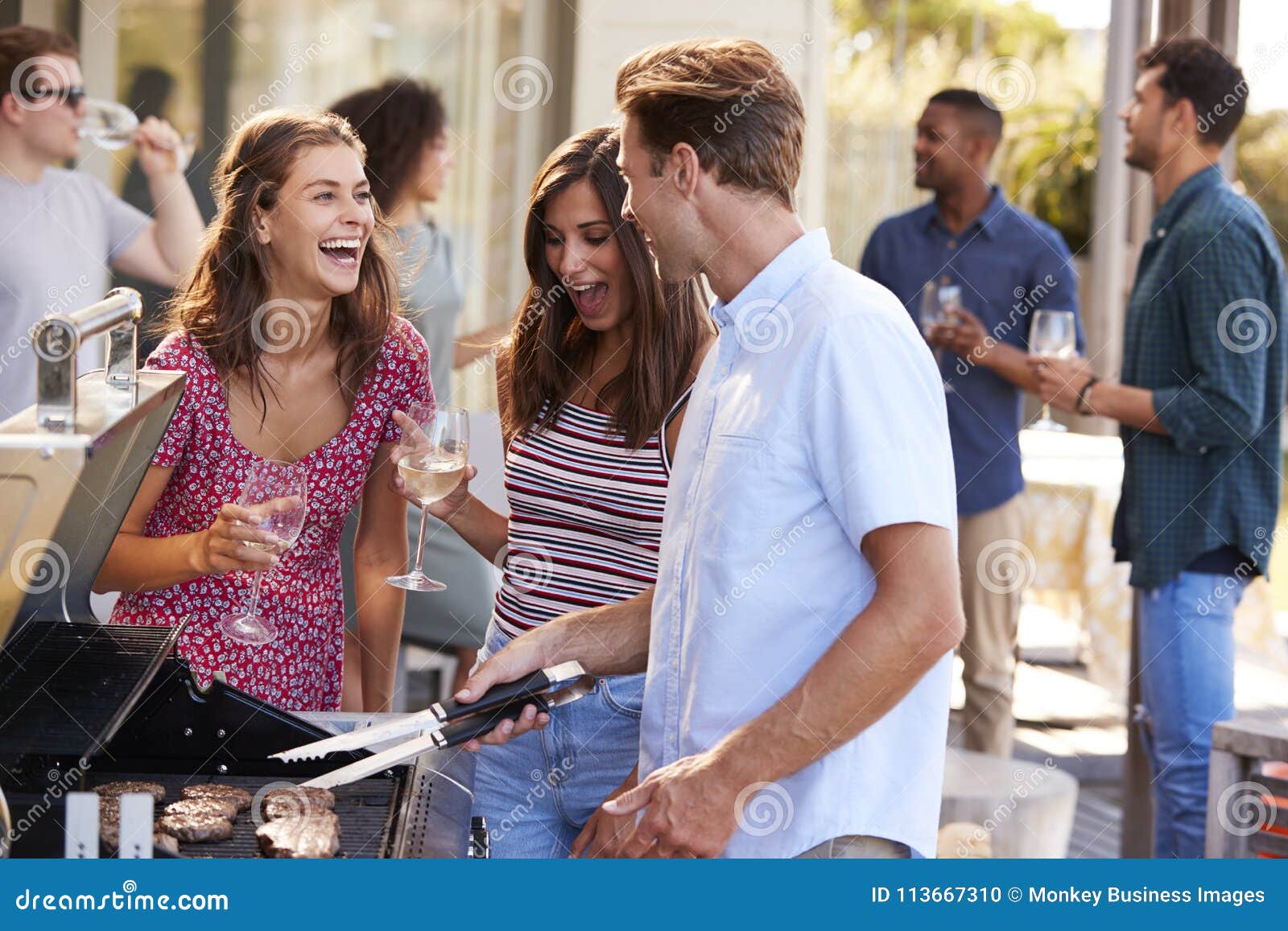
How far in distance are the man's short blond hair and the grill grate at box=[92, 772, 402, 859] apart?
80 cm

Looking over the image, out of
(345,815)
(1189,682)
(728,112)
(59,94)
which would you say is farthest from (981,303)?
(345,815)

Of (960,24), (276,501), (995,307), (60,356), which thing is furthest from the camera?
(960,24)

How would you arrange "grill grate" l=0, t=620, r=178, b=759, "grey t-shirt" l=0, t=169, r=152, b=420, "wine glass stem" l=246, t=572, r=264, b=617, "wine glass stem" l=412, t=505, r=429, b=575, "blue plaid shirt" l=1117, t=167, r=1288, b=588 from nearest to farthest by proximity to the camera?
"grill grate" l=0, t=620, r=178, b=759 → "wine glass stem" l=246, t=572, r=264, b=617 → "wine glass stem" l=412, t=505, r=429, b=575 → "blue plaid shirt" l=1117, t=167, r=1288, b=588 → "grey t-shirt" l=0, t=169, r=152, b=420

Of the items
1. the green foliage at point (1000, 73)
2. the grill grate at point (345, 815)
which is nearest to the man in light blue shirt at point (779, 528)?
the grill grate at point (345, 815)

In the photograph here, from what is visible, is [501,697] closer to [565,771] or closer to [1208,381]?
[565,771]

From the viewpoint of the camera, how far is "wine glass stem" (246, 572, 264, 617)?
197 cm

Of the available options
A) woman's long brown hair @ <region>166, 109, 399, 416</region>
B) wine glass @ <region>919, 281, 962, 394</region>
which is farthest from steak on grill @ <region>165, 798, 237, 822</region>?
wine glass @ <region>919, 281, 962, 394</region>

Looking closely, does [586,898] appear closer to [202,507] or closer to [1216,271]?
[202,507]

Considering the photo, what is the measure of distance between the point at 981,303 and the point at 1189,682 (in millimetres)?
1466

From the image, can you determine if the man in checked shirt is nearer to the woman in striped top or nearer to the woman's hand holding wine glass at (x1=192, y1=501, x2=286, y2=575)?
the woman in striped top

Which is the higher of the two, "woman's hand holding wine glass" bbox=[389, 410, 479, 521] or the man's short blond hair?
the man's short blond hair

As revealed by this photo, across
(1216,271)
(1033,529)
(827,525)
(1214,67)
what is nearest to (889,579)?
(827,525)

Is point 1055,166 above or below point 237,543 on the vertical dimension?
above

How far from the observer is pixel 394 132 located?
384 centimetres
